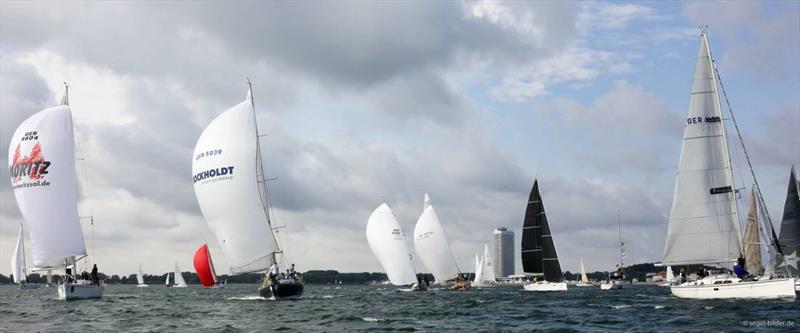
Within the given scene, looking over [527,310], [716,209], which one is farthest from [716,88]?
[527,310]

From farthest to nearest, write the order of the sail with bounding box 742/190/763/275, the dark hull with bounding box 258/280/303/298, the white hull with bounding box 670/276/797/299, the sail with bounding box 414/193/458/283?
the sail with bounding box 414/193/458/283 → the dark hull with bounding box 258/280/303/298 → the sail with bounding box 742/190/763/275 → the white hull with bounding box 670/276/797/299

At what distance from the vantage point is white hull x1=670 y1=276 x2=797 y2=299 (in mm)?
43000

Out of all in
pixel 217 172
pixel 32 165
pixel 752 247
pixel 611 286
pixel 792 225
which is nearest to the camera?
pixel 217 172

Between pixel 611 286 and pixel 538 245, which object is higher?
pixel 538 245

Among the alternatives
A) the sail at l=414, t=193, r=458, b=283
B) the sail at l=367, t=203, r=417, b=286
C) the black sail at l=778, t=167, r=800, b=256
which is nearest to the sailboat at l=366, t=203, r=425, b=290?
the sail at l=367, t=203, r=417, b=286

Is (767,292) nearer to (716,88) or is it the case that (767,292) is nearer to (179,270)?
(716,88)

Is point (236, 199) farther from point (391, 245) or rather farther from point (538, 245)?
point (538, 245)

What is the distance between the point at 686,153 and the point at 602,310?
35.9 ft

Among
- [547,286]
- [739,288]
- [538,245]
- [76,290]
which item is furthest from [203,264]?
[739,288]

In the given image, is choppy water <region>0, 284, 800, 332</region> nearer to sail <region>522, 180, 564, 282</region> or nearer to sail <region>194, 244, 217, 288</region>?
sail <region>194, 244, 217, 288</region>

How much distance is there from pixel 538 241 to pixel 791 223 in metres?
23.8

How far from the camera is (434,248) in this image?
90188mm

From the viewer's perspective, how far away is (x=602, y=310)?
47312mm

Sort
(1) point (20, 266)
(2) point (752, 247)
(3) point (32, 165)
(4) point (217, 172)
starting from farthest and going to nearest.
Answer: (1) point (20, 266) < (2) point (752, 247) < (3) point (32, 165) < (4) point (217, 172)
